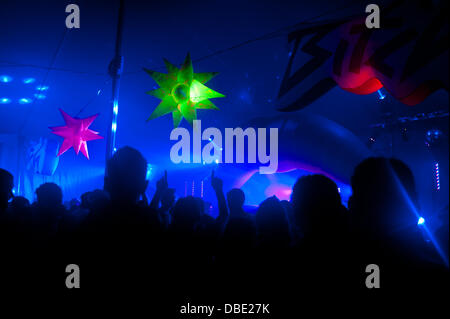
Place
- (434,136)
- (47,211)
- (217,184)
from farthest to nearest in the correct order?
(434,136), (217,184), (47,211)

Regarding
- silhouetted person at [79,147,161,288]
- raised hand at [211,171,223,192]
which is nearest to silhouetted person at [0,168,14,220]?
silhouetted person at [79,147,161,288]

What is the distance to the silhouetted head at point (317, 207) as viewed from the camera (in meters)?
1.68

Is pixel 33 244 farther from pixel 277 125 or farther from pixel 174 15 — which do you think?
pixel 277 125

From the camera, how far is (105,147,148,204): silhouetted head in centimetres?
160

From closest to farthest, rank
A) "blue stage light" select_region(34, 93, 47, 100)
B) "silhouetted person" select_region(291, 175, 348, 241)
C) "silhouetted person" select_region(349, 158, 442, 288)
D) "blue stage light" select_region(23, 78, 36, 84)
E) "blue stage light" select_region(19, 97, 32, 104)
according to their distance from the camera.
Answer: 1. "silhouetted person" select_region(349, 158, 442, 288)
2. "silhouetted person" select_region(291, 175, 348, 241)
3. "blue stage light" select_region(23, 78, 36, 84)
4. "blue stage light" select_region(34, 93, 47, 100)
5. "blue stage light" select_region(19, 97, 32, 104)

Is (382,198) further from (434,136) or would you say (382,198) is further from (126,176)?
(434,136)

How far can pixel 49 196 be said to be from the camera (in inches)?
108

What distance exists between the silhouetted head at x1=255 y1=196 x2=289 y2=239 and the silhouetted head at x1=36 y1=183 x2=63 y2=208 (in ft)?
5.99

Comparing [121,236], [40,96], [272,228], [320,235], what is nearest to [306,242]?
[320,235]

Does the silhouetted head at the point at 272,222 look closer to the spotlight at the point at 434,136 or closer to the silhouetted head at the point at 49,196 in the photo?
the silhouetted head at the point at 49,196

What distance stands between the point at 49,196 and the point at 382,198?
2.65 metres

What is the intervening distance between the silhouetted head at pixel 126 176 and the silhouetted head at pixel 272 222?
102cm

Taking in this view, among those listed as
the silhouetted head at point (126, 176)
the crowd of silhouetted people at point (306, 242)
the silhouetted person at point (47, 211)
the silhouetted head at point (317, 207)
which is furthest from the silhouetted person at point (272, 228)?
the silhouetted person at point (47, 211)

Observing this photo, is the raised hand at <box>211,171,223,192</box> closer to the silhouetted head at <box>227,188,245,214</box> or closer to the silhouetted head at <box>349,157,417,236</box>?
the silhouetted head at <box>227,188,245,214</box>
